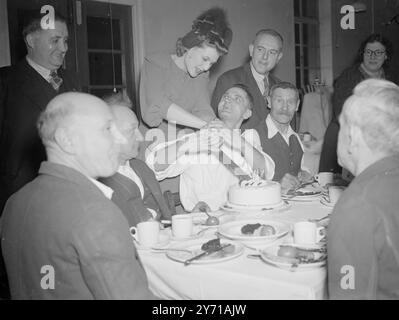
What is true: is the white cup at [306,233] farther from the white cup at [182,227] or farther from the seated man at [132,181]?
the seated man at [132,181]

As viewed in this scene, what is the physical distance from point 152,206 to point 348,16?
14.8 ft

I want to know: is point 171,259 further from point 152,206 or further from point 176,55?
point 176,55

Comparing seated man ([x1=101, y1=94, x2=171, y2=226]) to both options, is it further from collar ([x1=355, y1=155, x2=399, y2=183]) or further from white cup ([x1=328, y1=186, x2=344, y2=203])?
collar ([x1=355, y1=155, x2=399, y2=183])

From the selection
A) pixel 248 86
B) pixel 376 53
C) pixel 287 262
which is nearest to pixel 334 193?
pixel 287 262

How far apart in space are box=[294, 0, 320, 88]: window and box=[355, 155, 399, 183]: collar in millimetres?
4297

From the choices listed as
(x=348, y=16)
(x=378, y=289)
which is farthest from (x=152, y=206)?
(x=348, y=16)

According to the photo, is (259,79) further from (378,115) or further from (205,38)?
(378,115)

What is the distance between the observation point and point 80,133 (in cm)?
111

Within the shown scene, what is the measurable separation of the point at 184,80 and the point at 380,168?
1.93 m

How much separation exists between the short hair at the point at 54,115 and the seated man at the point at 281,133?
185 centimetres

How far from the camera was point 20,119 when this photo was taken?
243cm

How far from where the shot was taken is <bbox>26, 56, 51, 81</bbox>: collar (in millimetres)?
2459

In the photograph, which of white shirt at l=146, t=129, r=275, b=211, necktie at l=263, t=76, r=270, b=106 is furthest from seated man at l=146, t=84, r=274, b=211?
necktie at l=263, t=76, r=270, b=106

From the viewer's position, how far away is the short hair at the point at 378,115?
111 cm
